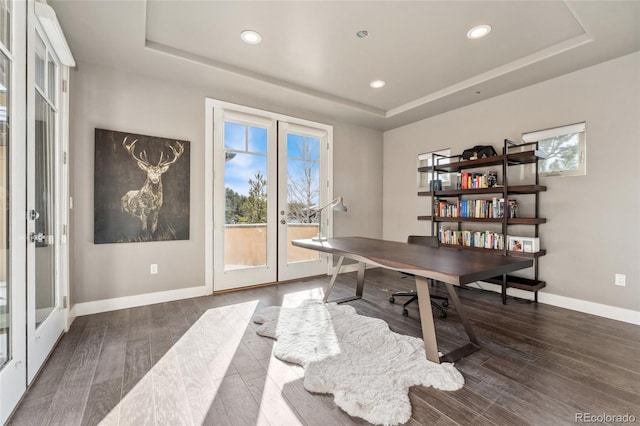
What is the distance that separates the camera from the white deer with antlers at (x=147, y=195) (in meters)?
3.12

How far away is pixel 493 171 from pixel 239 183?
3442mm

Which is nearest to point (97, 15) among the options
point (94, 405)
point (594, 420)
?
point (94, 405)

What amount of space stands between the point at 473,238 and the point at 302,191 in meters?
2.53

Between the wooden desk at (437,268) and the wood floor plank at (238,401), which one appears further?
the wooden desk at (437,268)

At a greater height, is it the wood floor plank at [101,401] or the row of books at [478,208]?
the row of books at [478,208]

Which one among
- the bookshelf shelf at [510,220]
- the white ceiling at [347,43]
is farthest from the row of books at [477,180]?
the white ceiling at [347,43]

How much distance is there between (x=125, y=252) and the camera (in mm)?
3123

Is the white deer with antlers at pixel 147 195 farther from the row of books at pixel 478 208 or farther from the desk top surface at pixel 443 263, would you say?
the row of books at pixel 478 208

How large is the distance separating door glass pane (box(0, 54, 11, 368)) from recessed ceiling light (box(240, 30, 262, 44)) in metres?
1.72

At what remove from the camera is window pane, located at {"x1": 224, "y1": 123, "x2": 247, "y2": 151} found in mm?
3805

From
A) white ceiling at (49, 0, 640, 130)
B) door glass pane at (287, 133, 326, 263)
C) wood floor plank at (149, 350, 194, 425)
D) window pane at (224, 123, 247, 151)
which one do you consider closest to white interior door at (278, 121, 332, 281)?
door glass pane at (287, 133, 326, 263)

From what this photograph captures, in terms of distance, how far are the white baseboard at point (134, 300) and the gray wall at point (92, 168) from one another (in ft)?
0.16

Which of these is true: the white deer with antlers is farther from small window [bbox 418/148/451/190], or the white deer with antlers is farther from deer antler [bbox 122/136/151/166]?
small window [bbox 418/148/451/190]

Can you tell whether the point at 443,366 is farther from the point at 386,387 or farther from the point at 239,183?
the point at 239,183
